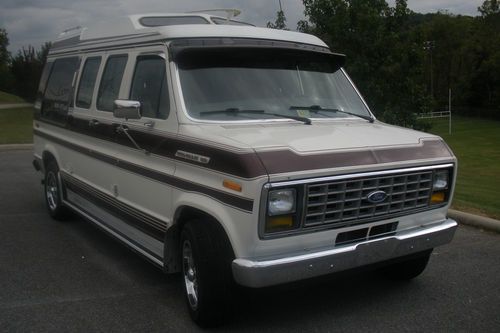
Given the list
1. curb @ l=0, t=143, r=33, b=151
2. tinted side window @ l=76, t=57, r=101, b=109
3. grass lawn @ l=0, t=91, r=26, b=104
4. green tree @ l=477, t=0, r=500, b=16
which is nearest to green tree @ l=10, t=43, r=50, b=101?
grass lawn @ l=0, t=91, r=26, b=104

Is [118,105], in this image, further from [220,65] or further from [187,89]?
[220,65]

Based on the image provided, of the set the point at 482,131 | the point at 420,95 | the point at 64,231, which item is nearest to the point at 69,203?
the point at 64,231

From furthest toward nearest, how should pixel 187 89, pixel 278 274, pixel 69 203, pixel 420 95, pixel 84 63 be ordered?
pixel 420 95, pixel 69 203, pixel 84 63, pixel 187 89, pixel 278 274

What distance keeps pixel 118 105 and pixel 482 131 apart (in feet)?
146

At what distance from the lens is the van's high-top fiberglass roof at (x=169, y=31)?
16.3 feet

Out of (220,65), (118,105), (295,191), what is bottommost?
(295,191)

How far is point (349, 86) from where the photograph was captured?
5.66 metres

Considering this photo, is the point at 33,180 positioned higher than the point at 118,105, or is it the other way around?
the point at 118,105

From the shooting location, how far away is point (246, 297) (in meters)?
4.69

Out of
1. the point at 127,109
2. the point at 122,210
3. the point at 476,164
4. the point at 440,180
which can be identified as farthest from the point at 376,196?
the point at 476,164

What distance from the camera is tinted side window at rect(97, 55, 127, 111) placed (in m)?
5.64

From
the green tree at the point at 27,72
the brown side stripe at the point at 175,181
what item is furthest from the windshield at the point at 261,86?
the green tree at the point at 27,72

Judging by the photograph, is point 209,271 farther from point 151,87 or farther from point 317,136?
point 151,87

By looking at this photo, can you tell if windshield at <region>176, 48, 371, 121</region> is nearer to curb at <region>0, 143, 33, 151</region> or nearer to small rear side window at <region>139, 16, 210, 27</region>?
small rear side window at <region>139, 16, 210, 27</region>
